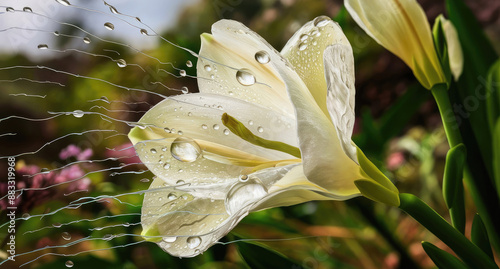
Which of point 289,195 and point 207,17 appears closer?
point 289,195

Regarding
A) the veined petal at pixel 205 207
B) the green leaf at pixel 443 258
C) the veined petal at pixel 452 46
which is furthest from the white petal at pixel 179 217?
the veined petal at pixel 452 46

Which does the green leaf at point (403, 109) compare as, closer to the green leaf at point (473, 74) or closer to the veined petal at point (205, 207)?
the green leaf at point (473, 74)

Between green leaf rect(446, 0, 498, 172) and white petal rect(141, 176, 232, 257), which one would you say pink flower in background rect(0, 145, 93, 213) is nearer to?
white petal rect(141, 176, 232, 257)

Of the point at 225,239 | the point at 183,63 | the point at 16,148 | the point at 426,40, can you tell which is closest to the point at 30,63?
the point at 16,148

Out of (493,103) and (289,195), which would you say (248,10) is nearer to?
(493,103)

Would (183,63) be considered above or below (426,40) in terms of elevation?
below

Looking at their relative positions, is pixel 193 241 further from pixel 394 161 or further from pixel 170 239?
pixel 394 161
